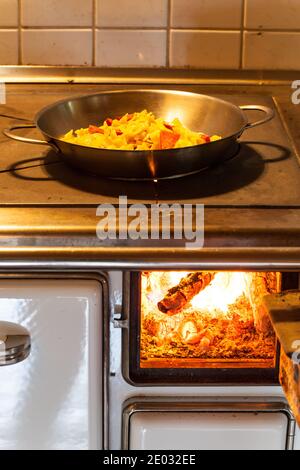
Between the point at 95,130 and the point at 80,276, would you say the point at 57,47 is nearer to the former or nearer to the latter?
the point at 95,130

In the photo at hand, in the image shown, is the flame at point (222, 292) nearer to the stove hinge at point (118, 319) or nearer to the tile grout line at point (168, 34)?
the stove hinge at point (118, 319)

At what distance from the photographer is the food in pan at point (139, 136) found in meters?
1.15

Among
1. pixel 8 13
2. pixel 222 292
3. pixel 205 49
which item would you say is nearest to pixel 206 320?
pixel 222 292

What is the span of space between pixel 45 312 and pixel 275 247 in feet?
0.96

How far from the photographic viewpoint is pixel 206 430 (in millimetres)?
1105

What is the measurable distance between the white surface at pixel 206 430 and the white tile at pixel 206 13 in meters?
0.76

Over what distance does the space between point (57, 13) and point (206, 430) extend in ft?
Answer: 2.72

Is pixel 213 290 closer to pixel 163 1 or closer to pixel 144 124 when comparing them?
pixel 144 124

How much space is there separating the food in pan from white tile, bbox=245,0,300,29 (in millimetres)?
400

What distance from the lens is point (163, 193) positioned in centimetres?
110

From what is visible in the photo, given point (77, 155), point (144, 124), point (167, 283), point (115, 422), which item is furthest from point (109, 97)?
point (115, 422)

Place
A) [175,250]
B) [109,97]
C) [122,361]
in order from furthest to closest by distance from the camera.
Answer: [109,97] < [122,361] < [175,250]

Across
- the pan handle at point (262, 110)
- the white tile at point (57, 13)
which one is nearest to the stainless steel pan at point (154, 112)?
the pan handle at point (262, 110)

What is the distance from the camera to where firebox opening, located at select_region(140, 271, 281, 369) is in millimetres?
1089
